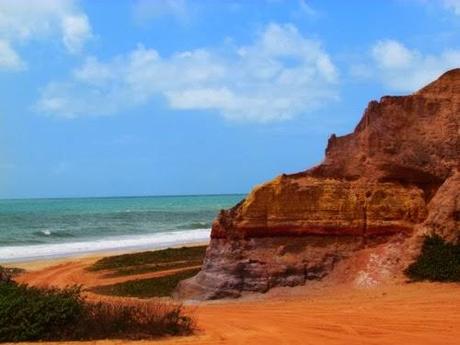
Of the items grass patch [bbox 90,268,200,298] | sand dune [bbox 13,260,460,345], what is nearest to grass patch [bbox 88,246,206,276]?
grass patch [bbox 90,268,200,298]

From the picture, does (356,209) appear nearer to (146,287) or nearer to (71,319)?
(146,287)

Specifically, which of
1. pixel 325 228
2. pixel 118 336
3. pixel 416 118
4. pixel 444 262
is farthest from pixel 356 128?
pixel 118 336

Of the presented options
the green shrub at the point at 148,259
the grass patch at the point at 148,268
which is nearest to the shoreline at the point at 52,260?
the green shrub at the point at 148,259

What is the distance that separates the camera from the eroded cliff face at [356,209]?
17.7 metres

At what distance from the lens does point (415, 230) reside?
17.8 metres

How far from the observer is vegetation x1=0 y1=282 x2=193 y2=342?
11.3 m

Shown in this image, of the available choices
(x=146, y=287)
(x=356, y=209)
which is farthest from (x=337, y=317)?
(x=146, y=287)

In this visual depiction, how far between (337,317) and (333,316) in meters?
0.14

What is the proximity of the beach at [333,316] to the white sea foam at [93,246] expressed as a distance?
82.0ft

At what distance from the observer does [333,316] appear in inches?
537

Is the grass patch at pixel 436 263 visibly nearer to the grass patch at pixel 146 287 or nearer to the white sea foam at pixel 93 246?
the grass patch at pixel 146 287

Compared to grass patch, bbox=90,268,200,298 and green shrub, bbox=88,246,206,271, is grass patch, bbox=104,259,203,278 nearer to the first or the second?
green shrub, bbox=88,246,206,271

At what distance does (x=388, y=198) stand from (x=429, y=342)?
7110 mm

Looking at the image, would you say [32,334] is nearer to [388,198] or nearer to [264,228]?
[264,228]
